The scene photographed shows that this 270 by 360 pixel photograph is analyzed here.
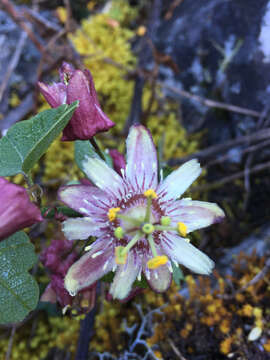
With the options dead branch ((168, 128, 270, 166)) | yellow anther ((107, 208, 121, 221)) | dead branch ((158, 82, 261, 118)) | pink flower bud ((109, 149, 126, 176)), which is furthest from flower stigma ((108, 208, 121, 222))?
dead branch ((158, 82, 261, 118))

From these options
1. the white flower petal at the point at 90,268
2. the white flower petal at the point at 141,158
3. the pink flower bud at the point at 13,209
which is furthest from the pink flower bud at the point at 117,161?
the pink flower bud at the point at 13,209

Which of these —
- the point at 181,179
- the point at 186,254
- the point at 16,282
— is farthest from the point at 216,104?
the point at 16,282

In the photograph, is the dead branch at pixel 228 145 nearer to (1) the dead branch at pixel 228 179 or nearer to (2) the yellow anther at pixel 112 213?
(1) the dead branch at pixel 228 179

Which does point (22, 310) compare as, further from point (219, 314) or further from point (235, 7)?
point (235, 7)

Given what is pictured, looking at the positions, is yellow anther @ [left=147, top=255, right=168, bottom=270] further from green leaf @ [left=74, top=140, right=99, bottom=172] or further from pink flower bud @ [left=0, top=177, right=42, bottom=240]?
green leaf @ [left=74, top=140, right=99, bottom=172]

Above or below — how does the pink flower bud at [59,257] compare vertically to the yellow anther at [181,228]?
below

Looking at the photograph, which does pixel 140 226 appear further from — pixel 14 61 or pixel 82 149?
pixel 14 61
